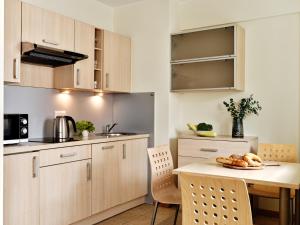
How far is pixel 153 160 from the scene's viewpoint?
2.70 meters

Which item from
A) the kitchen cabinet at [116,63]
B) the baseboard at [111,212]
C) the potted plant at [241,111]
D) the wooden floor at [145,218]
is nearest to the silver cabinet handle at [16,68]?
the kitchen cabinet at [116,63]

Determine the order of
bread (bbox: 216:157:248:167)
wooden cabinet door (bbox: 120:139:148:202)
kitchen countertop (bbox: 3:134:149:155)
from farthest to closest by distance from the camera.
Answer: wooden cabinet door (bbox: 120:139:148:202), kitchen countertop (bbox: 3:134:149:155), bread (bbox: 216:157:248:167)

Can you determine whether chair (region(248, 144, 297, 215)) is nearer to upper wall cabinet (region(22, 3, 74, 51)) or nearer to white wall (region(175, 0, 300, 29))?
white wall (region(175, 0, 300, 29))

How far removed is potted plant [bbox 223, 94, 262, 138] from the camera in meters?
3.36

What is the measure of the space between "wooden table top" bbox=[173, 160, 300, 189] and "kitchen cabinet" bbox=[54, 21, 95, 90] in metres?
1.61

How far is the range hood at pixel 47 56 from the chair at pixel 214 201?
69.8 inches

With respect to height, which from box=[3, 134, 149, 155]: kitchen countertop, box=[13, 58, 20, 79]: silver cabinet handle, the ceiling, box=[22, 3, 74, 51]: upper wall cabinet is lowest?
box=[3, 134, 149, 155]: kitchen countertop

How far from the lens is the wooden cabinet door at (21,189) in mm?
2264

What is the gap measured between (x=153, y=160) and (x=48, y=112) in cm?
136

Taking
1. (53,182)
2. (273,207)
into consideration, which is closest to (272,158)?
(273,207)

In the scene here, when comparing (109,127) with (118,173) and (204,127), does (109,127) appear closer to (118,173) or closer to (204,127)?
(118,173)

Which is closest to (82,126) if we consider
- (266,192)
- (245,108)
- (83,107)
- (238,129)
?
(83,107)

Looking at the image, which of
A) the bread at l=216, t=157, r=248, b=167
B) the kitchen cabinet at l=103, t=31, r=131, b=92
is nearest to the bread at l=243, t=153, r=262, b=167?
the bread at l=216, t=157, r=248, b=167

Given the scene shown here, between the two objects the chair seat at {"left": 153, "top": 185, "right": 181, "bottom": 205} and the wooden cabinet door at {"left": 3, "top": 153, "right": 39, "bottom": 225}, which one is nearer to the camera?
the wooden cabinet door at {"left": 3, "top": 153, "right": 39, "bottom": 225}
